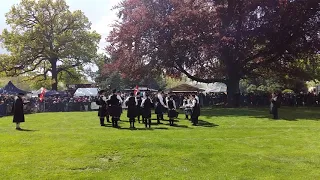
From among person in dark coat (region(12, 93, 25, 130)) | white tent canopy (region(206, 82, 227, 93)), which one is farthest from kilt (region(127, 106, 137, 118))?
white tent canopy (region(206, 82, 227, 93))

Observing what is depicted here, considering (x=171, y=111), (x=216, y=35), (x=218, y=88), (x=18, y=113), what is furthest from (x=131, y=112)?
(x=218, y=88)

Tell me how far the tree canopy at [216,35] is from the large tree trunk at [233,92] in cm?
9

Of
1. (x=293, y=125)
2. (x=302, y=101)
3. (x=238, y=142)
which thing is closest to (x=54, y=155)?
(x=238, y=142)

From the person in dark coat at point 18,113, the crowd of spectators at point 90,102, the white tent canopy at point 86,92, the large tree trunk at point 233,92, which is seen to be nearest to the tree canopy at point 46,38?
the white tent canopy at point 86,92

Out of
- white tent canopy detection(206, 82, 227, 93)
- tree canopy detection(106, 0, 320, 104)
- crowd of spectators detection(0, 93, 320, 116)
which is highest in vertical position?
tree canopy detection(106, 0, 320, 104)

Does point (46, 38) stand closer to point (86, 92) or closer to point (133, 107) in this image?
point (86, 92)

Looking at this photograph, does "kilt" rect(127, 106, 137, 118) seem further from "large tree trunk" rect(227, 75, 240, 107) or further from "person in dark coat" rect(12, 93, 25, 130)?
"large tree trunk" rect(227, 75, 240, 107)

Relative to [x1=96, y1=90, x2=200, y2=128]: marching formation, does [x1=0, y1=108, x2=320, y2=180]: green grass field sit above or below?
below

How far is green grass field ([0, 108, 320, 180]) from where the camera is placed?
9.40 metres

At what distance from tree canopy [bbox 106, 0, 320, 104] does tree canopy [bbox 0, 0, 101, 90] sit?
20.2 m

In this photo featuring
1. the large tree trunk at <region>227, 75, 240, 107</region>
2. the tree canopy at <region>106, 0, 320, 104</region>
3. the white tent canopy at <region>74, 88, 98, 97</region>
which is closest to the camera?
the tree canopy at <region>106, 0, 320, 104</region>

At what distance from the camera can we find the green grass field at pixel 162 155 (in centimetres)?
940

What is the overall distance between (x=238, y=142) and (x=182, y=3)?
20832 mm

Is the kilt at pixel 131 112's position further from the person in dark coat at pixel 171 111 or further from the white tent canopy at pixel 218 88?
the white tent canopy at pixel 218 88
